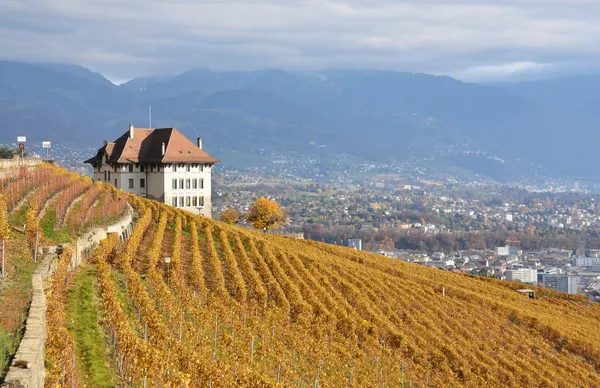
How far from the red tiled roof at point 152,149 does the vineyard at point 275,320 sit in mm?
20410

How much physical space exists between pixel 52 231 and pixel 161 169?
4107 cm

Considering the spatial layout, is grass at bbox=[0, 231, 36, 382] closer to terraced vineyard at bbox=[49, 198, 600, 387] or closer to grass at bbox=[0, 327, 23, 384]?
grass at bbox=[0, 327, 23, 384]

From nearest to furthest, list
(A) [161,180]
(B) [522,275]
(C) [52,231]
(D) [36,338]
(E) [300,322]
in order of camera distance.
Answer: (D) [36,338]
(E) [300,322]
(C) [52,231]
(A) [161,180]
(B) [522,275]

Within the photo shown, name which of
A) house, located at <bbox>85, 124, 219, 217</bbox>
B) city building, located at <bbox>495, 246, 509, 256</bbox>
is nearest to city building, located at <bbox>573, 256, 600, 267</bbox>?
city building, located at <bbox>495, 246, 509, 256</bbox>

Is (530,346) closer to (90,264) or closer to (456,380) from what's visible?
(456,380)

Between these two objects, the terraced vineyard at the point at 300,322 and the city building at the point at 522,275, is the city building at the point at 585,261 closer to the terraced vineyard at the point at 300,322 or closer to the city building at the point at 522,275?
the city building at the point at 522,275

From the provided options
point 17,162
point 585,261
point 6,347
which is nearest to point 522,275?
point 585,261

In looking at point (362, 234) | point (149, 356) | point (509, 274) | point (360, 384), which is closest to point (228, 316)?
point (360, 384)

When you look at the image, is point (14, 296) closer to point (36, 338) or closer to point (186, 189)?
point (36, 338)

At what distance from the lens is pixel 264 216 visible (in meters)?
86.9

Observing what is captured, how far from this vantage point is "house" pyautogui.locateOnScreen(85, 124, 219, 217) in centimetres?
7812

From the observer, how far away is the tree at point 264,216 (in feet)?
284

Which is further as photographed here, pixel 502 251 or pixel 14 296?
pixel 502 251

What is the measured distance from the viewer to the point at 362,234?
7500 inches
